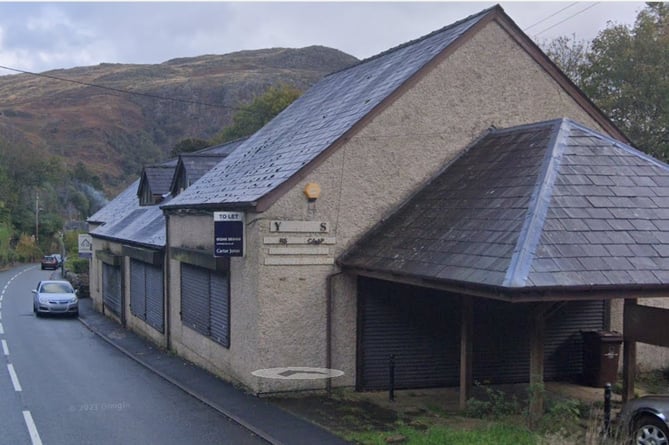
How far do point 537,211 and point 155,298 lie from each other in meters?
14.0

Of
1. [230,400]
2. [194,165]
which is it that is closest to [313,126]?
[230,400]

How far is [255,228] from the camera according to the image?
1398 cm

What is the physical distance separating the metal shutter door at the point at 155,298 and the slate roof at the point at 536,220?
8836mm

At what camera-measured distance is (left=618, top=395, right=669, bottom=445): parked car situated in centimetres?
921

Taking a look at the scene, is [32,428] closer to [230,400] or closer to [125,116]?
[230,400]

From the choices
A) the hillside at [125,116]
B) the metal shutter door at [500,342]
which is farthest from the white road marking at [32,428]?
the hillside at [125,116]

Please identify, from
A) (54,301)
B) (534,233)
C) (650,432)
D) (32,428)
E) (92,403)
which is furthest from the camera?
(54,301)

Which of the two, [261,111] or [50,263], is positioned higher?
[261,111]

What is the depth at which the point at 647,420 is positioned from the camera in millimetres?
9508

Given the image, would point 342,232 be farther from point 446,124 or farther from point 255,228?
point 446,124

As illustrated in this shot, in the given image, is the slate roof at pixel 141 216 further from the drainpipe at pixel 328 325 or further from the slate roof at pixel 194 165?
the drainpipe at pixel 328 325

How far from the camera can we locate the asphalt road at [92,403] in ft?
37.7

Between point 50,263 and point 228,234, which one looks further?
point 50,263

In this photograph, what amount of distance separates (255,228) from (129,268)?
45.1ft
